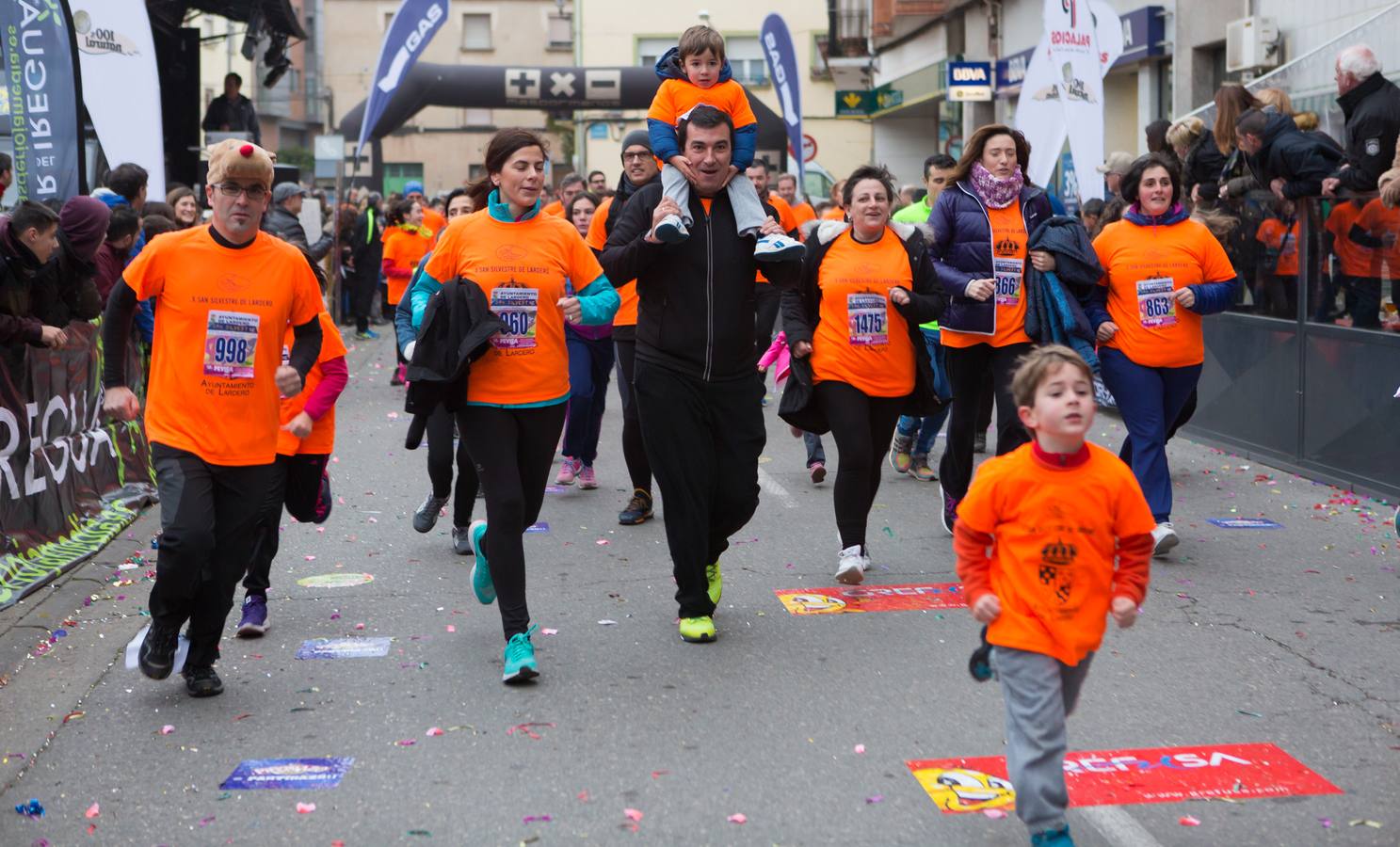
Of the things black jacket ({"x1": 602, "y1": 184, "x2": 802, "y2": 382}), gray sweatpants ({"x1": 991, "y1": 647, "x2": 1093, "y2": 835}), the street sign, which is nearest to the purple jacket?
black jacket ({"x1": 602, "y1": 184, "x2": 802, "y2": 382})

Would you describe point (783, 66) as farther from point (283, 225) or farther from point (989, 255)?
point (989, 255)

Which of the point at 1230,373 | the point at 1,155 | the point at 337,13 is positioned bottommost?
the point at 1230,373

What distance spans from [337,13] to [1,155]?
61.5 m

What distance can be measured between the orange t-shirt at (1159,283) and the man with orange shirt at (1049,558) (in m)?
3.98

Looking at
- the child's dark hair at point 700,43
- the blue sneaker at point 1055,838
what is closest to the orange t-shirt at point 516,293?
the child's dark hair at point 700,43

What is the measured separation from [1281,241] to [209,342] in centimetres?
804

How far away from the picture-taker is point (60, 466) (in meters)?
8.60

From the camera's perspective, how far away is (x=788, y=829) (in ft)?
14.2

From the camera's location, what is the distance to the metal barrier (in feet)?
31.9

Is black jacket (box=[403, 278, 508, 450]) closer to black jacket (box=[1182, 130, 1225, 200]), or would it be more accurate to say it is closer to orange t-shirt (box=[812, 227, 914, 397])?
orange t-shirt (box=[812, 227, 914, 397])

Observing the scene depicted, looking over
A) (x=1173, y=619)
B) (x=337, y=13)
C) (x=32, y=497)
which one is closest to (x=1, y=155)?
(x=32, y=497)

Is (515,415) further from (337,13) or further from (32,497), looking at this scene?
(337,13)

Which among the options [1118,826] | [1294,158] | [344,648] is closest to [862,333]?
[344,648]

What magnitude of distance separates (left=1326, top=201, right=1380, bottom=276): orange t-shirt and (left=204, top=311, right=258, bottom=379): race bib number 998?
22.9ft
